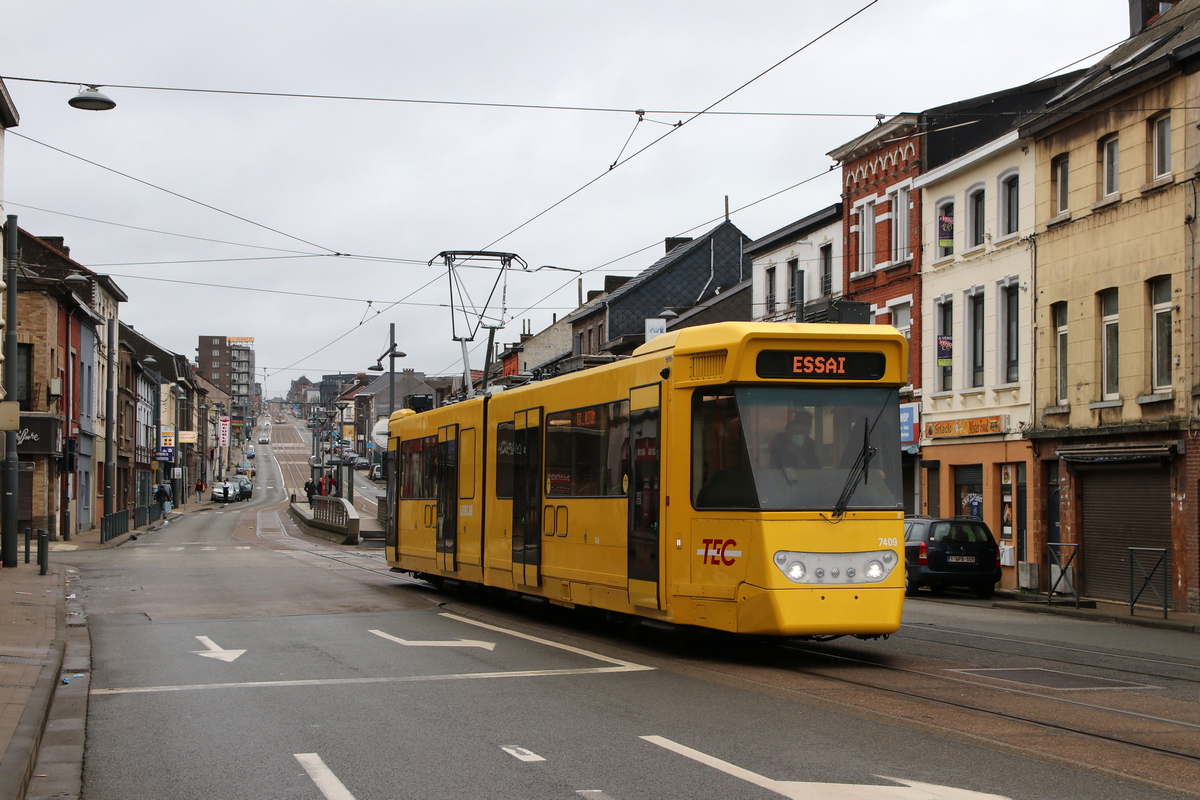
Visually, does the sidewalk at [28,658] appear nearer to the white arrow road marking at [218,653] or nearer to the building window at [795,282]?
the white arrow road marking at [218,653]

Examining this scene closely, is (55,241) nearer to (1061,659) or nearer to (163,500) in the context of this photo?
(163,500)

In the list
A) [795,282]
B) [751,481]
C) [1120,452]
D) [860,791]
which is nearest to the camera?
[860,791]

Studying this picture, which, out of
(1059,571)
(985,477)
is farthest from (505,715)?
(985,477)

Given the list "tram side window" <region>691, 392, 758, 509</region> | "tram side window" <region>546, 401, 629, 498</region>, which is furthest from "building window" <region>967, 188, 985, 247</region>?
"tram side window" <region>691, 392, 758, 509</region>

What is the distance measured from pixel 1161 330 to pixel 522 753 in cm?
1941

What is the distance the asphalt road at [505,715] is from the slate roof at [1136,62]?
1064cm

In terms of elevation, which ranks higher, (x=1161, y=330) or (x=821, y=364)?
(x=1161, y=330)

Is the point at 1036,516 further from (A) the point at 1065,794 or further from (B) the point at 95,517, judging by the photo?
(B) the point at 95,517

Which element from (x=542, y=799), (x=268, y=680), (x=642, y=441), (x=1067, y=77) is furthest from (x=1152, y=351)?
(x=542, y=799)

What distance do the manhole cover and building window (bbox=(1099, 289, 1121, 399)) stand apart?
46.7ft

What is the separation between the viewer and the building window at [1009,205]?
29.3 meters

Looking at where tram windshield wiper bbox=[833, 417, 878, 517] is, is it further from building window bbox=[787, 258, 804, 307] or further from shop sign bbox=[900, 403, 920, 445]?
building window bbox=[787, 258, 804, 307]

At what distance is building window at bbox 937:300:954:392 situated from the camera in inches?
1249

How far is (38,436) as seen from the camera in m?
42.8
